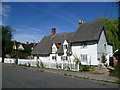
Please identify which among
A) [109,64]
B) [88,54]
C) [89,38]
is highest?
[89,38]

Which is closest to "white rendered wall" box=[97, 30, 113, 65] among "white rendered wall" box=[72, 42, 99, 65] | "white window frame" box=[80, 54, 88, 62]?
"white rendered wall" box=[72, 42, 99, 65]

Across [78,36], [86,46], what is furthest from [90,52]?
[78,36]

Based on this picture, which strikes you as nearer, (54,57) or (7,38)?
(54,57)

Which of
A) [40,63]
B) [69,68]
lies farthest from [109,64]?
[40,63]

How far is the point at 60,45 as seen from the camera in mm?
35062

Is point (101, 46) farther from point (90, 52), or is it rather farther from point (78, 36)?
point (78, 36)

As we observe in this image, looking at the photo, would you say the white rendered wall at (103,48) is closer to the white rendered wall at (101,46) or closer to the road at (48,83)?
the white rendered wall at (101,46)

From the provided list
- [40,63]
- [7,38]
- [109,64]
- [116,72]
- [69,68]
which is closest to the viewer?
[116,72]

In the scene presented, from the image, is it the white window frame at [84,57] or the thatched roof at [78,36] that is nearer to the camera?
the thatched roof at [78,36]

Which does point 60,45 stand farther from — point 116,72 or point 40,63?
point 116,72

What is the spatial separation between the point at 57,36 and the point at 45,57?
20.2 ft

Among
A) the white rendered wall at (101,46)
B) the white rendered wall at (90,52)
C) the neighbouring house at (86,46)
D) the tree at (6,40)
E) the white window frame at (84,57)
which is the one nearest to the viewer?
the white rendered wall at (90,52)

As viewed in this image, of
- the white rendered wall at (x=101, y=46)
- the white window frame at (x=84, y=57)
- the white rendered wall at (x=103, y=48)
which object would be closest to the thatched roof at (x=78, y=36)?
the white rendered wall at (x=101, y=46)

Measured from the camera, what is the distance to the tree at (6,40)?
165 ft
